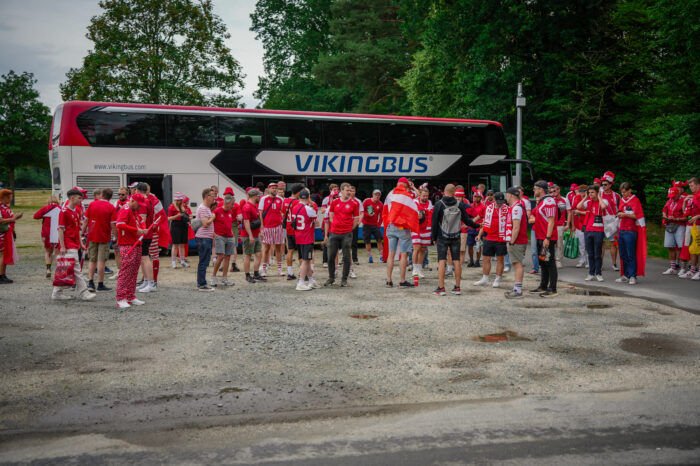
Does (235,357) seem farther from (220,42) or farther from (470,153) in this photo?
(220,42)

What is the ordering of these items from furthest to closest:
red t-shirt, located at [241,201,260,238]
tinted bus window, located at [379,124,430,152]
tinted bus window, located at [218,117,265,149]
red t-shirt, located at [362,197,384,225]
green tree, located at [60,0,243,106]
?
green tree, located at [60,0,243,106] < tinted bus window, located at [379,124,430,152] < tinted bus window, located at [218,117,265,149] < red t-shirt, located at [362,197,384,225] < red t-shirt, located at [241,201,260,238]

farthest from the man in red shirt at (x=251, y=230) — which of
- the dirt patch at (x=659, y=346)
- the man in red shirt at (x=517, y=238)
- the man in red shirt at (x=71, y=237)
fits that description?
the dirt patch at (x=659, y=346)

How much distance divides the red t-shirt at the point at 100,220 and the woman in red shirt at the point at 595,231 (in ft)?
29.9

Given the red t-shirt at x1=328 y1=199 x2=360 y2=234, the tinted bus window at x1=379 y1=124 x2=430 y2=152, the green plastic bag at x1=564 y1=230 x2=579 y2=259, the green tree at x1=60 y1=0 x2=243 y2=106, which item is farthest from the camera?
the green tree at x1=60 y1=0 x2=243 y2=106

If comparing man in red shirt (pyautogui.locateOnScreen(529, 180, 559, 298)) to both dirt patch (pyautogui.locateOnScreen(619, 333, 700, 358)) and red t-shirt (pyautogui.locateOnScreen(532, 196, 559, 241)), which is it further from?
dirt patch (pyautogui.locateOnScreen(619, 333, 700, 358))

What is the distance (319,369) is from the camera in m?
5.87

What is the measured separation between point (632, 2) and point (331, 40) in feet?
73.5

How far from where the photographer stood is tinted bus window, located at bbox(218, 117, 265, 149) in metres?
17.1

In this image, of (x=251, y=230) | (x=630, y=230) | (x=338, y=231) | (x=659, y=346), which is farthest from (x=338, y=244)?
(x=659, y=346)

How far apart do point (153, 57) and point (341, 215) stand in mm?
22727

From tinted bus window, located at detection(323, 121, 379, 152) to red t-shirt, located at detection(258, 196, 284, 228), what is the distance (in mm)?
6148

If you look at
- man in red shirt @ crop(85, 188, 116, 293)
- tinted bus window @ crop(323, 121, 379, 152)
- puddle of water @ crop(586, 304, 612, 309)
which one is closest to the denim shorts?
puddle of water @ crop(586, 304, 612, 309)

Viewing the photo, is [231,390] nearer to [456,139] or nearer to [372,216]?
[372,216]

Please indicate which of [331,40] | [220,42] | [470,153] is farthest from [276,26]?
[470,153]
